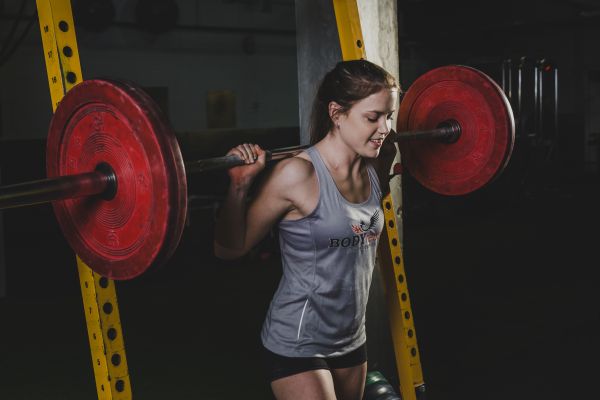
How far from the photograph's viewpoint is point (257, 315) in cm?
388

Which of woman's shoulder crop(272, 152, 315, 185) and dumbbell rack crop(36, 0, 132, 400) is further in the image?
woman's shoulder crop(272, 152, 315, 185)

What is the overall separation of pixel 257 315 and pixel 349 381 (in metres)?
2.31

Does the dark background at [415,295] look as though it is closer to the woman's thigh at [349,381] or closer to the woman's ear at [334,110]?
the woman's thigh at [349,381]

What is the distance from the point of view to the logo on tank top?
1489 mm

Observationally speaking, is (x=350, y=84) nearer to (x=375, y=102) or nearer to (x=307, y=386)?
(x=375, y=102)

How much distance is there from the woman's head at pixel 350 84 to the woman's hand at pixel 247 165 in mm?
266

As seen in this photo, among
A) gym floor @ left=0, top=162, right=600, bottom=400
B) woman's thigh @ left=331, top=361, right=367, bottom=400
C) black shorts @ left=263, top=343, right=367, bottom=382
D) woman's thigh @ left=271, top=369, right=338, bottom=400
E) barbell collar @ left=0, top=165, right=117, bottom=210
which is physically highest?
barbell collar @ left=0, top=165, right=117, bottom=210

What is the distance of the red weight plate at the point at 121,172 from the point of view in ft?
3.47

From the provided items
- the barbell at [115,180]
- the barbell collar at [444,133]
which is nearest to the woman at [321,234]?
the barbell at [115,180]

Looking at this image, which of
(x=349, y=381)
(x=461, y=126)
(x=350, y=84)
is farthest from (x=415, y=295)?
(x=350, y=84)

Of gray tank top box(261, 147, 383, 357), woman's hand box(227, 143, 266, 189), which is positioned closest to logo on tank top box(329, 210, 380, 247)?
gray tank top box(261, 147, 383, 357)

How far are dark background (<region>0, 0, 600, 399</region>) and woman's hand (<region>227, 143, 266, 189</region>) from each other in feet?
4.69

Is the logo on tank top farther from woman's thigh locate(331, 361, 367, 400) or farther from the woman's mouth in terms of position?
woman's thigh locate(331, 361, 367, 400)

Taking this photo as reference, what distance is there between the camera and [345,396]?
163cm
